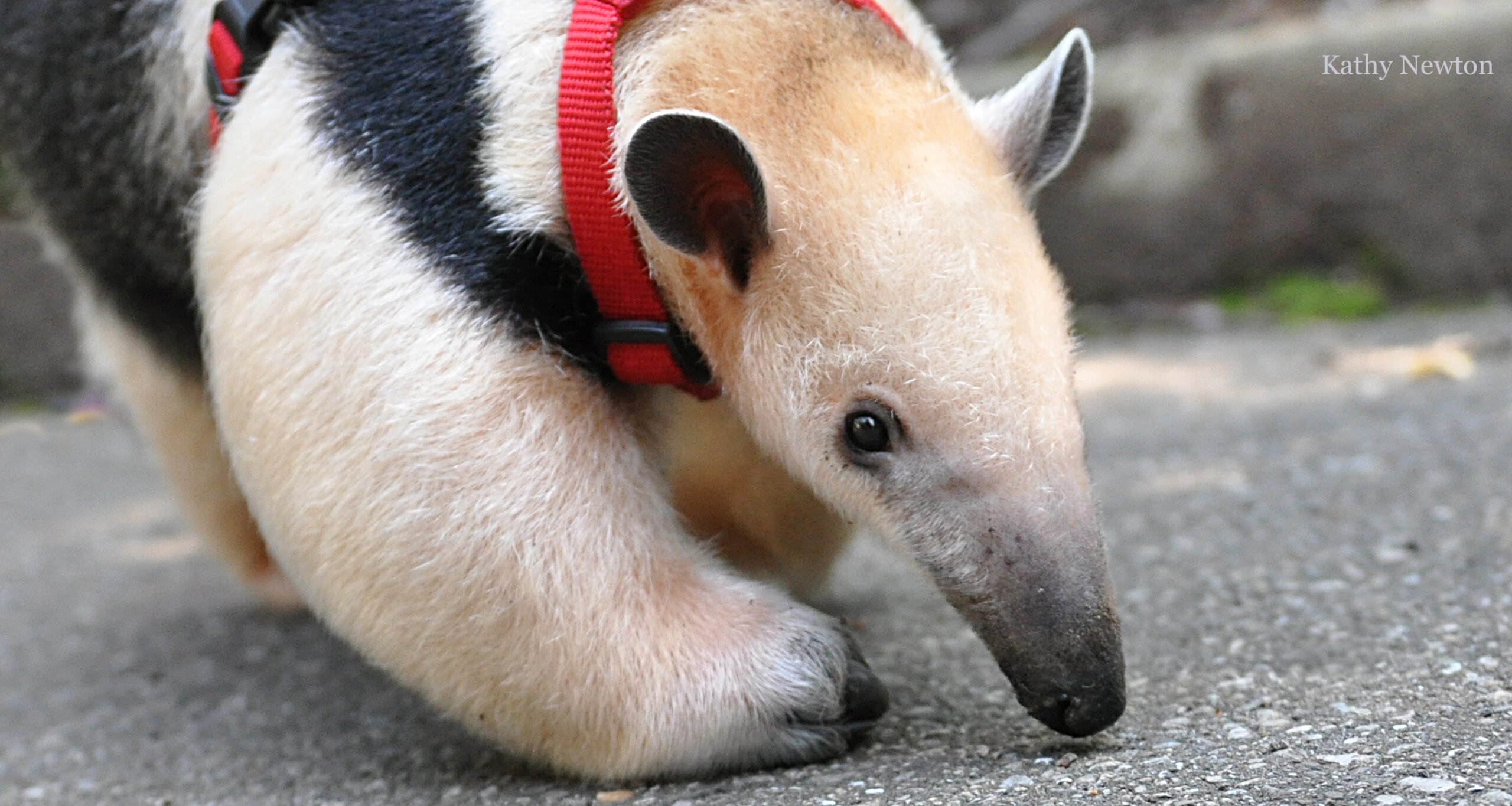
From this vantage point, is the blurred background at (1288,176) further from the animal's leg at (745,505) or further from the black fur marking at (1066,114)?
the black fur marking at (1066,114)

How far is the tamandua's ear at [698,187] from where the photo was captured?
2.55 meters

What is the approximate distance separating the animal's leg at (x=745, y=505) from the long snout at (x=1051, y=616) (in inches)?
35.3

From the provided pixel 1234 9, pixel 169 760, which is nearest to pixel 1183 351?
pixel 1234 9

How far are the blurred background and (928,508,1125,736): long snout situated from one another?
5.51m

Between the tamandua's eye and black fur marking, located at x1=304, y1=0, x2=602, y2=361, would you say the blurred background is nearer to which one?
black fur marking, located at x1=304, y1=0, x2=602, y2=361

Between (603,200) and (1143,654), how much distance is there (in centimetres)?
162

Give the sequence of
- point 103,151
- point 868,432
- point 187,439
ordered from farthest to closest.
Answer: point 187,439 → point 103,151 → point 868,432

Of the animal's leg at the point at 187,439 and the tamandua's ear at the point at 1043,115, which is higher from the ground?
the tamandua's ear at the point at 1043,115

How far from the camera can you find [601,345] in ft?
9.60

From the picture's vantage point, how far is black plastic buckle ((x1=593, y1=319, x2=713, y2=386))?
2.88 meters

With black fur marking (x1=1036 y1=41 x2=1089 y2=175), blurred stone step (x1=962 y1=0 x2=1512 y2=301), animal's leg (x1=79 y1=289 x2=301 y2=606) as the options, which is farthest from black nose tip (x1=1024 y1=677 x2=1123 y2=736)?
blurred stone step (x1=962 y1=0 x2=1512 y2=301)

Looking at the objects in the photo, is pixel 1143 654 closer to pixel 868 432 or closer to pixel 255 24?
pixel 868 432

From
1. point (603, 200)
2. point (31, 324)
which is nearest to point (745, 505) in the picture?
point (603, 200)

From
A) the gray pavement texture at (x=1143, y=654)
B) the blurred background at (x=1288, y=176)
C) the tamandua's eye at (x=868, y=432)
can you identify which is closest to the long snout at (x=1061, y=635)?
the gray pavement texture at (x=1143, y=654)
